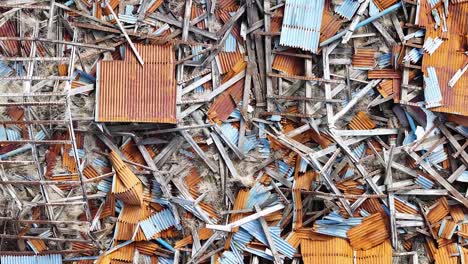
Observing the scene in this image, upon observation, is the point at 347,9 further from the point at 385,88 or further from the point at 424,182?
the point at 424,182

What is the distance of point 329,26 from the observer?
7074mm

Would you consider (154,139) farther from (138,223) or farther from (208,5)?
(208,5)

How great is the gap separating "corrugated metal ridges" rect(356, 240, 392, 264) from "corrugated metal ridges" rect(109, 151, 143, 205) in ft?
9.39

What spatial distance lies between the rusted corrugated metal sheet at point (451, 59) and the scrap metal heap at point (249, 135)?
2 centimetres

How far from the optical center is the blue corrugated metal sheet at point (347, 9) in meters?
7.06

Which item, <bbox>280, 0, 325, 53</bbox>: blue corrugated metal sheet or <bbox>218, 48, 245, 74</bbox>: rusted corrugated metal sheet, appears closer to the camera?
<bbox>280, 0, 325, 53</bbox>: blue corrugated metal sheet

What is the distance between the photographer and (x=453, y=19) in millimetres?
7137

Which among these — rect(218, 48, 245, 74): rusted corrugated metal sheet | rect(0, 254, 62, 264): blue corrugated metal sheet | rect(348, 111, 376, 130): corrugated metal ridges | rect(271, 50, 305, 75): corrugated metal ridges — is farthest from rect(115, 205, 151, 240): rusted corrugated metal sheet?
rect(348, 111, 376, 130): corrugated metal ridges

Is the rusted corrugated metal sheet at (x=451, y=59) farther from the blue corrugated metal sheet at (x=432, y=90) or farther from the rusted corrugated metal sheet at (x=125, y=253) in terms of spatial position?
the rusted corrugated metal sheet at (x=125, y=253)

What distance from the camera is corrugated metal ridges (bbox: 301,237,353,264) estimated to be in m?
7.07

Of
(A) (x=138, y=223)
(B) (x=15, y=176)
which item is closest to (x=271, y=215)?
(A) (x=138, y=223)

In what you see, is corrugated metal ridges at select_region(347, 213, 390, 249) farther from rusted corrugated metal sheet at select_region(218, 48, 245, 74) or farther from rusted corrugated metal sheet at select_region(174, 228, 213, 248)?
rusted corrugated metal sheet at select_region(218, 48, 245, 74)

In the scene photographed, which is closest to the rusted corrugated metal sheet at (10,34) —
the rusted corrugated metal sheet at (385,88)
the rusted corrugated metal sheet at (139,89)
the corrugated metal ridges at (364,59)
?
the rusted corrugated metal sheet at (139,89)

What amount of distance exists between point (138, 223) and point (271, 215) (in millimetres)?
1673
